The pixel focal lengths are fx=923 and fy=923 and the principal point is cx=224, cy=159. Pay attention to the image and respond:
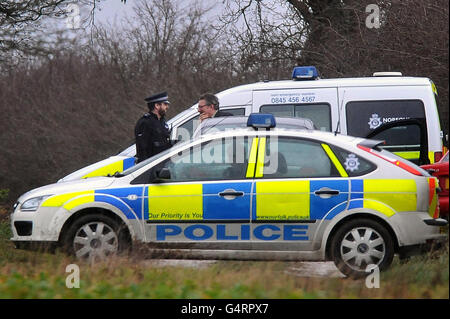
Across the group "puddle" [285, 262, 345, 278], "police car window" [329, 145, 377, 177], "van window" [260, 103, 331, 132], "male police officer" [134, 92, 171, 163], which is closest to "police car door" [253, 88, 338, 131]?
"van window" [260, 103, 331, 132]

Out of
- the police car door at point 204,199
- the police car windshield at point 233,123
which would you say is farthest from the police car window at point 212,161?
the police car windshield at point 233,123

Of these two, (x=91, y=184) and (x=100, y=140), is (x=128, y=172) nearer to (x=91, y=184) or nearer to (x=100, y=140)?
(x=91, y=184)

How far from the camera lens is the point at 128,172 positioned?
28.6 ft

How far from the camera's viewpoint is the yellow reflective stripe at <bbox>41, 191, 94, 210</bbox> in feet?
27.8

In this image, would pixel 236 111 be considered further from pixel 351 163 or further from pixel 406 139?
pixel 351 163

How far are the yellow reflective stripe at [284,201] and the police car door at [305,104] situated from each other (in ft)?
12.3

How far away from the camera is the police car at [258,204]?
812cm

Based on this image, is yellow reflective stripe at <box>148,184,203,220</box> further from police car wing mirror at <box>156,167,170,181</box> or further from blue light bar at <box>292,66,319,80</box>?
blue light bar at <box>292,66,319,80</box>

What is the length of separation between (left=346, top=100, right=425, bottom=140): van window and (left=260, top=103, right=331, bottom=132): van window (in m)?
0.27

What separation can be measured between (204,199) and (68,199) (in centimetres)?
128

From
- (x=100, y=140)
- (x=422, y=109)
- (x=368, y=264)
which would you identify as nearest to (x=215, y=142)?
(x=368, y=264)

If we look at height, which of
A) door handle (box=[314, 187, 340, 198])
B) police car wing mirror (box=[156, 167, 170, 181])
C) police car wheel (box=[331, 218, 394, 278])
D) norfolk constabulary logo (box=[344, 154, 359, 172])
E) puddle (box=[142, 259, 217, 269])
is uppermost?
norfolk constabulary logo (box=[344, 154, 359, 172])

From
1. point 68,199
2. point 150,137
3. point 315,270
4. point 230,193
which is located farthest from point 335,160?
point 150,137

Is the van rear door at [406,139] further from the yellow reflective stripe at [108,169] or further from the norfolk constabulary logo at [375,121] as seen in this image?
the yellow reflective stripe at [108,169]
